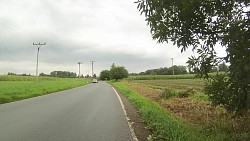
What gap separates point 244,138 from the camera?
25.1 feet

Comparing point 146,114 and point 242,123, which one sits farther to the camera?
point 146,114

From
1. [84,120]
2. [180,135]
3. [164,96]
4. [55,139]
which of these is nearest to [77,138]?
[55,139]

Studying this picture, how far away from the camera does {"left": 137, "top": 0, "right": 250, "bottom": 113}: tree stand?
590 cm

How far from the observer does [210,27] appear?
22.7 ft

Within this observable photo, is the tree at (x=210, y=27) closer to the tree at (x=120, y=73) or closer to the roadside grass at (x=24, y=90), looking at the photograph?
the roadside grass at (x=24, y=90)

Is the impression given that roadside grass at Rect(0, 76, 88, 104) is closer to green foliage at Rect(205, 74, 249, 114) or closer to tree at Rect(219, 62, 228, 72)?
green foliage at Rect(205, 74, 249, 114)

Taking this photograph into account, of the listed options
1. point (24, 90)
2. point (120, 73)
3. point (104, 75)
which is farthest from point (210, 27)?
point (104, 75)

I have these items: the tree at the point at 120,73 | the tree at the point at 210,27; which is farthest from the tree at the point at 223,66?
the tree at the point at 120,73

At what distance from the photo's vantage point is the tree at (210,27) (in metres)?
5.90

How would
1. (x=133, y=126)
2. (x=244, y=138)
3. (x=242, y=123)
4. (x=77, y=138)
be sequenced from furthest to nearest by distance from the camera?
(x=133, y=126) → (x=242, y=123) → (x=77, y=138) → (x=244, y=138)

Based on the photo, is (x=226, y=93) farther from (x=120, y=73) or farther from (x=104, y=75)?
(x=104, y=75)

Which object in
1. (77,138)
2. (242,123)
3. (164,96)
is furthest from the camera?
(164,96)

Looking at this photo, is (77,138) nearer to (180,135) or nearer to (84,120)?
(180,135)

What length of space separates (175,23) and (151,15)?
530 mm
